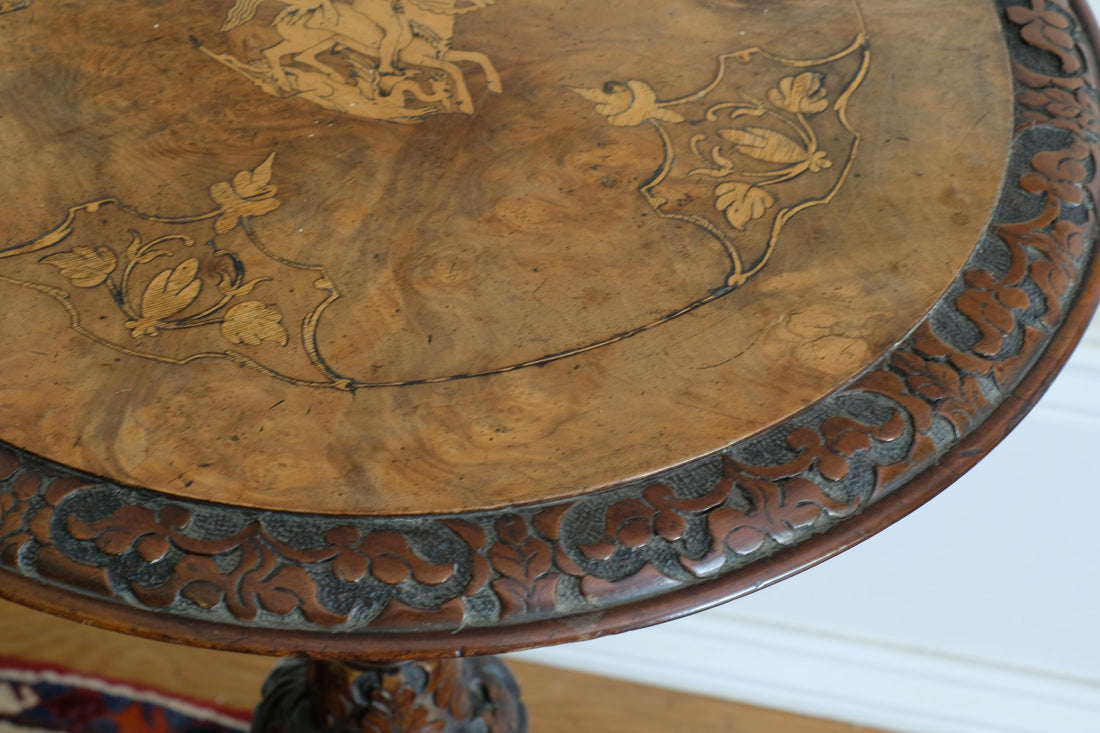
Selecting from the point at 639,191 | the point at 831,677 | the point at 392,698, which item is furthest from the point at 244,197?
the point at 831,677

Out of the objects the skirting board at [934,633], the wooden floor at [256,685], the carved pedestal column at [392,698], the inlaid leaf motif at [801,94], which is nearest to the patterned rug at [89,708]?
the wooden floor at [256,685]

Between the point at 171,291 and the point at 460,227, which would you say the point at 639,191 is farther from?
the point at 171,291

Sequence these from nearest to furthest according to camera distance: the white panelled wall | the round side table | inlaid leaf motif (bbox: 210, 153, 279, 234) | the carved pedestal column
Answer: the round side table
inlaid leaf motif (bbox: 210, 153, 279, 234)
the carved pedestal column
the white panelled wall

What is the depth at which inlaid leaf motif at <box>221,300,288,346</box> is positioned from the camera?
53 cm

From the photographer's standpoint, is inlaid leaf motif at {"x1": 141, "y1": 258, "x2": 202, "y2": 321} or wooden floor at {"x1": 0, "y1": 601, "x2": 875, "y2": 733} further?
wooden floor at {"x1": 0, "y1": 601, "x2": 875, "y2": 733}

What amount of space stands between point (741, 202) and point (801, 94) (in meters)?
0.10

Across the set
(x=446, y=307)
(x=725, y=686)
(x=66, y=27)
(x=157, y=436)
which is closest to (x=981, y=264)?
(x=446, y=307)

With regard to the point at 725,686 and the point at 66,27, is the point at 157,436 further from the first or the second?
the point at 725,686

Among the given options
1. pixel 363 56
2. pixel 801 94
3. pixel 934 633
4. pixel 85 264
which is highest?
pixel 801 94

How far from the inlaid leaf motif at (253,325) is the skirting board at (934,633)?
83 cm

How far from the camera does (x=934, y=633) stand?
4.24 feet

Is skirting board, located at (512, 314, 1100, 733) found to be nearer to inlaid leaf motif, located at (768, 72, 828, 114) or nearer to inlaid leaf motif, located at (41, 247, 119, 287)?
inlaid leaf motif, located at (768, 72, 828, 114)

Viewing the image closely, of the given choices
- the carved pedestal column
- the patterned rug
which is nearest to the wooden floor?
the patterned rug

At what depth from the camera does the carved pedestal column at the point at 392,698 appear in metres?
0.89
